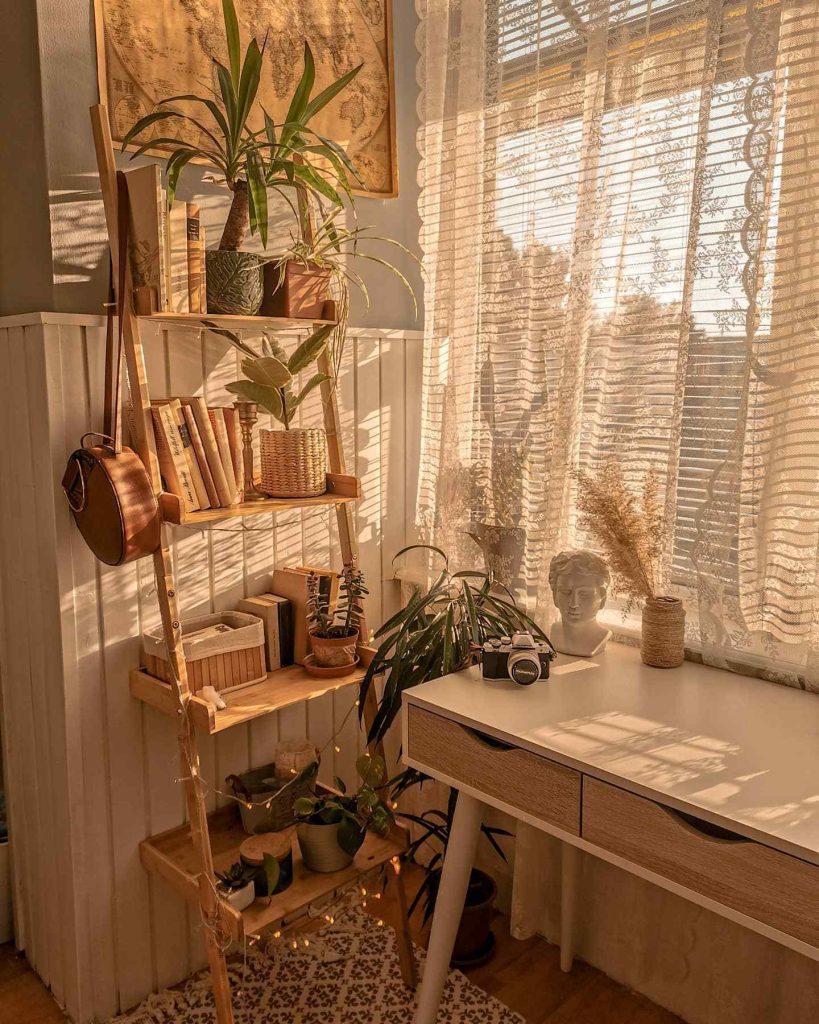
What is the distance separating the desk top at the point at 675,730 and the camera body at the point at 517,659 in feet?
0.07

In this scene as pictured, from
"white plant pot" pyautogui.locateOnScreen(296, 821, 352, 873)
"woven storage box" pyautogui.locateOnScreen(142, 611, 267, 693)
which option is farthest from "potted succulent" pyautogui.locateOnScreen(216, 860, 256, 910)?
"woven storage box" pyautogui.locateOnScreen(142, 611, 267, 693)

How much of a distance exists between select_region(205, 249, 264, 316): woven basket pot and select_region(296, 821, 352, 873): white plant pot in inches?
43.0

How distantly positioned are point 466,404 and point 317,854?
3.64ft

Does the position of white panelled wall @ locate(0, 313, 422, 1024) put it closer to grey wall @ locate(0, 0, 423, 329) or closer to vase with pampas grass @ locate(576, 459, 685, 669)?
grey wall @ locate(0, 0, 423, 329)

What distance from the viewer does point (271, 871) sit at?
5.68 feet

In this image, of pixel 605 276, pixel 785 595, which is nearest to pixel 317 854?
pixel 785 595

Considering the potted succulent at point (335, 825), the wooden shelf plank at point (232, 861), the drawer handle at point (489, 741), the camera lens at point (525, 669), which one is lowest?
the wooden shelf plank at point (232, 861)

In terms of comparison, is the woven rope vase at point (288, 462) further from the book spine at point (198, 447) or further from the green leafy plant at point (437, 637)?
the green leafy plant at point (437, 637)

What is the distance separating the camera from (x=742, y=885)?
3.87ft

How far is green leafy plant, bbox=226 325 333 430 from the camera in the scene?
172 centimetres

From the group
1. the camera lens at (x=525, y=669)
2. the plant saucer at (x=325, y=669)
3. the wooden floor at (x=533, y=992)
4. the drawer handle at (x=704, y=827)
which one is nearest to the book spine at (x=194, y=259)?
the plant saucer at (x=325, y=669)

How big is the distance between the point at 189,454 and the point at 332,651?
0.55m

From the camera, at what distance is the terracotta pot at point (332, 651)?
190cm

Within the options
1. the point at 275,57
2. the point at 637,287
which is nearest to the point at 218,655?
the point at 637,287
